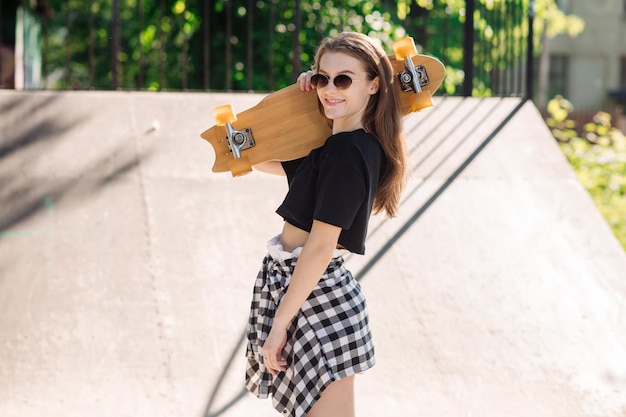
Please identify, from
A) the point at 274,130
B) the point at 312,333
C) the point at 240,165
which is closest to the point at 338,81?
the point at 274,130

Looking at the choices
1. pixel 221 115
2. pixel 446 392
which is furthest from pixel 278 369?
pixel 446 392

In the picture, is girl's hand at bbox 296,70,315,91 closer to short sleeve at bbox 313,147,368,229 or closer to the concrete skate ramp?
short sleeve at bbox 313,147,368,229

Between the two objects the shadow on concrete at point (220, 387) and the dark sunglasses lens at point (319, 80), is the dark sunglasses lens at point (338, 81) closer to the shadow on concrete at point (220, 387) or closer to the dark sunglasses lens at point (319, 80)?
the dark sunglasses lens at point (319, 80)

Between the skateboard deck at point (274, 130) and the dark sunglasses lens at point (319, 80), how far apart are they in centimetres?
27

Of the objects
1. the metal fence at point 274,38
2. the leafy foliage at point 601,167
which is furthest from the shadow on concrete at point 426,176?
the leafy foliage at point 601,167

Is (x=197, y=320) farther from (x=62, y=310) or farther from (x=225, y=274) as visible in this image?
(x=62, y=310)

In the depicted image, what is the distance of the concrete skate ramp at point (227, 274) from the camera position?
4.05m

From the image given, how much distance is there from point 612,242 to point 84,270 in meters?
3.09

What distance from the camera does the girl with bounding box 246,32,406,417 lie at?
7.89 ft

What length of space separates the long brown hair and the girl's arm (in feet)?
0.98

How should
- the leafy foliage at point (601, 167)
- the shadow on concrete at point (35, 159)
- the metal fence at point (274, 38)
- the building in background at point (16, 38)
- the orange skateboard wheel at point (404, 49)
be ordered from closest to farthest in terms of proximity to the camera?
the orange skateboard wheel at point (404, 49) < the shadow on concrete at point (35, 159) < the metal fence at point (274, 38) < the leafy foliage at point (601, 167) < the building in background at point (16, 38)

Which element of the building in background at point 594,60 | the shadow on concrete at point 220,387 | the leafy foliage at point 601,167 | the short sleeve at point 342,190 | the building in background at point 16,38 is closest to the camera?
the short sleeve at point 342,190

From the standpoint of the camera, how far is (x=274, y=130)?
9.43 ft

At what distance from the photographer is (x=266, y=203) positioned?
5.13 metres
